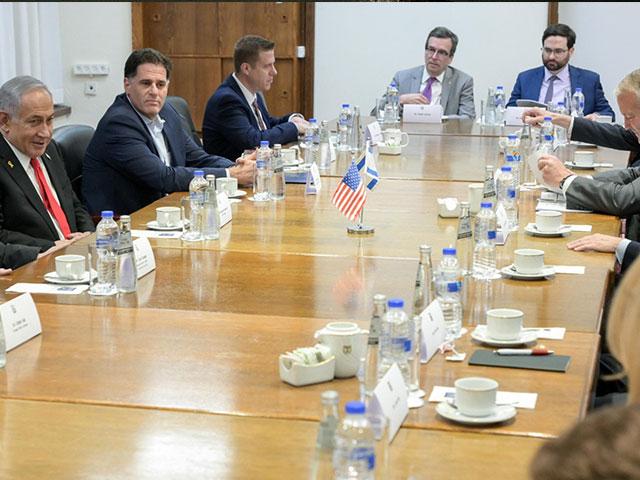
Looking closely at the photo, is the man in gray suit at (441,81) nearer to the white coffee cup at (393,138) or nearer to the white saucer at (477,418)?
the white coffee cup at (393,138)

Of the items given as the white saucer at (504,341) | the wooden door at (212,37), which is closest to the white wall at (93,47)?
the wooden door at (212,37)

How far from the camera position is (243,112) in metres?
6.36

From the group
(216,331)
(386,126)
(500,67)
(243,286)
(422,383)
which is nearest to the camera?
(422,383)

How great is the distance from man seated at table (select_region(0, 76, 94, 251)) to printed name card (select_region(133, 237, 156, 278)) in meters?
0.84

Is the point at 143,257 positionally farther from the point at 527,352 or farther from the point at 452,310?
the point at 527,352

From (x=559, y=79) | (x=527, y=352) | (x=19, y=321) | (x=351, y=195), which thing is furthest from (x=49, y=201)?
(x=559, y=79)

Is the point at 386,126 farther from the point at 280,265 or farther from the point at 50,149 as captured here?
the point at 280,265

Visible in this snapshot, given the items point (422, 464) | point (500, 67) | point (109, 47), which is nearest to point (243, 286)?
point (422, 464)

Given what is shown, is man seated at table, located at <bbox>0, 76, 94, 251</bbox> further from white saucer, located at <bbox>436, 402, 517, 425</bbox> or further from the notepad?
white saucer, located at <bbox>436, 402, 517, 425</bbox>

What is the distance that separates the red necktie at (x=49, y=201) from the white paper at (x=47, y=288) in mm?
1262

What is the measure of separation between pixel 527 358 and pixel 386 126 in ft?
16.6

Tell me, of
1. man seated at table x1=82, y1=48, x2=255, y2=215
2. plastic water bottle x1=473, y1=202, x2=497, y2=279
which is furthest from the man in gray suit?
plastic water bottle x1=473, y1=202, x2=497, y2=279

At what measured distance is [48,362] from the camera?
2.37m

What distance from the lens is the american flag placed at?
3875 mm
